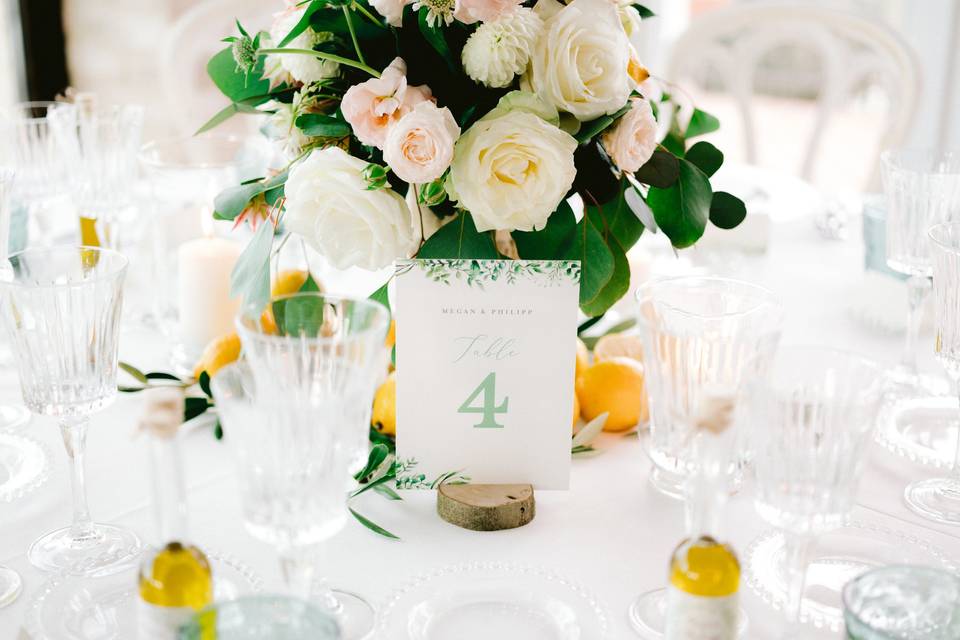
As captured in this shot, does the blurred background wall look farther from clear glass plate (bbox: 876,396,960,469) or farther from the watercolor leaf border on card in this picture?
the watercolor leaf border on card

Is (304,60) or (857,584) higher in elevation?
(304,60)

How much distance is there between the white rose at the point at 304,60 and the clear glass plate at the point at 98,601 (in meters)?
0.42

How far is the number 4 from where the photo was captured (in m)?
1.01

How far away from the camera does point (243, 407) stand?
743 millimetres

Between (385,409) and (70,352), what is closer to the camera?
(70,352)

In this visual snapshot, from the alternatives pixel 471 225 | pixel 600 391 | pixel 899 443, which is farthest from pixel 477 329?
pixel 899 443

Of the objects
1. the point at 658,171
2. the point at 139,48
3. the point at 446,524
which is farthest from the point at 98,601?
the point at 139,48

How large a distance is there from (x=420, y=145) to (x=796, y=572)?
433 mm

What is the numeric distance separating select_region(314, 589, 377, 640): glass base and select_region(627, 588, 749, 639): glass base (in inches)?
8.0

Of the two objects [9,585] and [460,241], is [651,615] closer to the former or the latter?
[460,241]

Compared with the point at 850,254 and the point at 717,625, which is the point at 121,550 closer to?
the point at 717,625

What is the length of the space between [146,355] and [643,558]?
2.31 feet

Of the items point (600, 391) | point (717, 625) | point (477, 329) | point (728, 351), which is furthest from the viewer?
point (600, 391)

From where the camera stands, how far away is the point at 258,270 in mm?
1026
